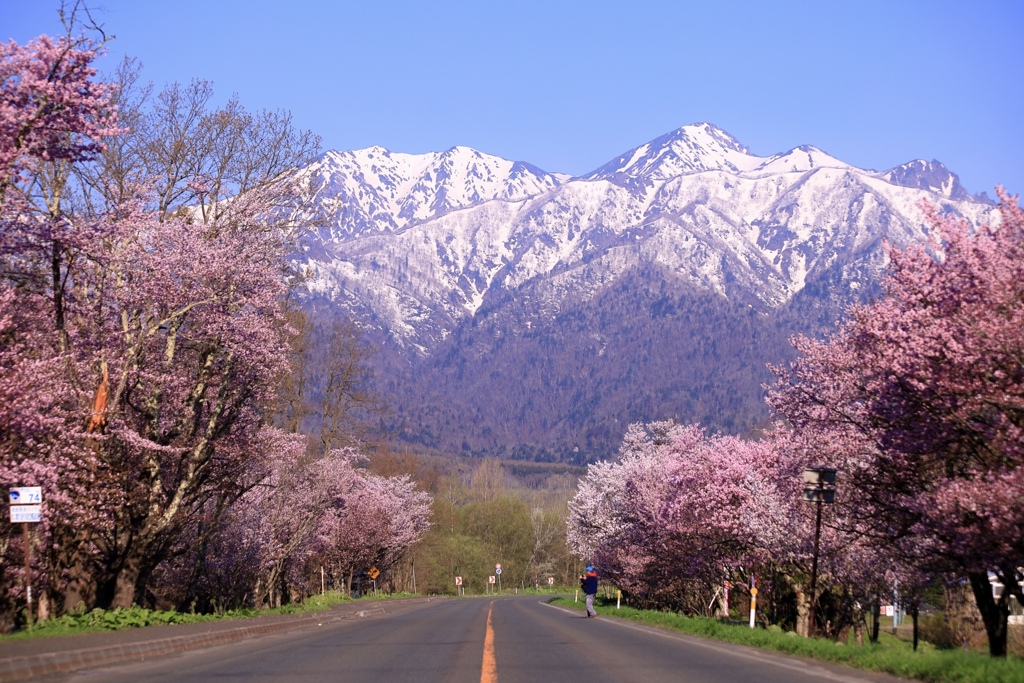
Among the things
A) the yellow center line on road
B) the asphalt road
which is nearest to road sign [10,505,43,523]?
the asphalt road

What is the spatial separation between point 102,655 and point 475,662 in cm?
583

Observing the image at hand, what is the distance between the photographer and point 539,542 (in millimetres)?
143500

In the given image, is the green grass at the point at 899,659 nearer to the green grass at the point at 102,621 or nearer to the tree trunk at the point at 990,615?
the tree trunk at the point at 990,615

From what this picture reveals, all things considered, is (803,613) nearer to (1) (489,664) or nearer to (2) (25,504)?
(1) (489,664)

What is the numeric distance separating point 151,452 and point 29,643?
9788 millimetres

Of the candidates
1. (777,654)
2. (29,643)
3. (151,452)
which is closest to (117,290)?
(151,452)

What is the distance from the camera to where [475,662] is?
55.5 feet

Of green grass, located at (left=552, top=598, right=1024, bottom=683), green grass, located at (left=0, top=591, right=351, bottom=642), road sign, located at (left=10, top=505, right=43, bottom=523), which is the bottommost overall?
green grass, located at (left=0, top=591, right=351, bottom=642)

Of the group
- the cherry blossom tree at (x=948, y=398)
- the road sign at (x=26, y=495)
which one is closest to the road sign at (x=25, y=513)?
the road sign at (x=26, y=495)

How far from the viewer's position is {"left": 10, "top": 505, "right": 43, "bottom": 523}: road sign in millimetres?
19781

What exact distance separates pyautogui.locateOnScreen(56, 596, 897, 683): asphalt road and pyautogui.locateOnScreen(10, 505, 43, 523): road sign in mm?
3643

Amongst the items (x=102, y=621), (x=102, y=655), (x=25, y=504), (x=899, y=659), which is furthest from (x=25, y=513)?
(x=899, y=659)

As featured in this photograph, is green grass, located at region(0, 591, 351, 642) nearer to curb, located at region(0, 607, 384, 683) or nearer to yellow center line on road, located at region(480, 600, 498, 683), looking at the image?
curb, located at region(0, 607, 384, 683)

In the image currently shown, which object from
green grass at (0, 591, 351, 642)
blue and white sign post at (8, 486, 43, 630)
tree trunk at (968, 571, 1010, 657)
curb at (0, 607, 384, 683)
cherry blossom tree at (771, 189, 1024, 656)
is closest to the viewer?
curb at (0, 607, 384, 683)
